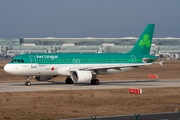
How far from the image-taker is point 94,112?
32.2 metres

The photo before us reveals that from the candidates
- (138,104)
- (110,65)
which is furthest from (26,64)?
(138,104)

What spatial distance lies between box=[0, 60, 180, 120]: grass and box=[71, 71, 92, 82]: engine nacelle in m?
7.42

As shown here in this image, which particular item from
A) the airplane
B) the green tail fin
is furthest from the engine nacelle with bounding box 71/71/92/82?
the green tail fin

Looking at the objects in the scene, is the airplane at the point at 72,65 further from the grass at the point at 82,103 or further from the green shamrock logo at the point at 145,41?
the grass at the point at 82,103

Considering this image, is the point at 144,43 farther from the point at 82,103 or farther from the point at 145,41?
the point at 82,103

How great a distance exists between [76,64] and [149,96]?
54.8 ft

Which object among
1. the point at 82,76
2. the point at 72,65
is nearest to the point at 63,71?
the point at 72,65

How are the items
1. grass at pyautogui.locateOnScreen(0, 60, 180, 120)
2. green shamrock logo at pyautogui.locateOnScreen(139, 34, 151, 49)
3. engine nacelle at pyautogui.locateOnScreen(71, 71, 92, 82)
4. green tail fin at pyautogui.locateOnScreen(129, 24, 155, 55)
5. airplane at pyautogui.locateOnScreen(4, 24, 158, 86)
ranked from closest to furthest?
grass at pyautogui.locateOnScreen(0, 60, 180, 120) < airplane at pyautogui.locateOnScreen(4, 24, 158, 86) < engine nacelle at pyautogui.locateOnScreen(71, 71, 92, 82) < green tail fin at pyautogui.locateOnScreen(129, 24, 155, 55) < green shamrock logo at pyautogui.locateOnScreen(139, 34, 151, 49)

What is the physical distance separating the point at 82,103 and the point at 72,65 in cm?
2023

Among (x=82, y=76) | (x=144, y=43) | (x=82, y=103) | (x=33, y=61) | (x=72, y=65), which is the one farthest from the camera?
(x=144, y=43)

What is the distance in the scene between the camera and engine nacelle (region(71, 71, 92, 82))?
54.3 meters

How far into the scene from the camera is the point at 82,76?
5450 centimetres

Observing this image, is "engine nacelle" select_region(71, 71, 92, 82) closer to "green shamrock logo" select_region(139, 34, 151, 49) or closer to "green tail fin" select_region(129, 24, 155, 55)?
"green tail fin" select_region(129, 24, 155, 55)

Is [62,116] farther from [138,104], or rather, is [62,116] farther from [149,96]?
[149,96]
